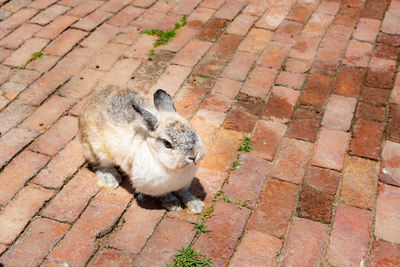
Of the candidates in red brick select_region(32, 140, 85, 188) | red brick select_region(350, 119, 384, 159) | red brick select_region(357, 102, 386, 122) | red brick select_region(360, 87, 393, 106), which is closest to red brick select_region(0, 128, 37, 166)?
red brick select_region(32, 140, 85, 188)

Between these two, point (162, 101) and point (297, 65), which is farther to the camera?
point (297, 65)

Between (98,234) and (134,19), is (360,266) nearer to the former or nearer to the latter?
(98,234)

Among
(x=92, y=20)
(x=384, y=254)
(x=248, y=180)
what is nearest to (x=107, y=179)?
(x=248, y=180)

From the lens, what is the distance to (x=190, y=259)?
3.51 m

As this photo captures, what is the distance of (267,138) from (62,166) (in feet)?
7.45

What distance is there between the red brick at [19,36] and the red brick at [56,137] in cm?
187

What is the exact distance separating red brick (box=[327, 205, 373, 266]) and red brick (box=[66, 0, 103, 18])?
16.0 ft

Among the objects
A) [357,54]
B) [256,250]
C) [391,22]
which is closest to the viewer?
[256,250]

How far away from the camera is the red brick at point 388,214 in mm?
3740

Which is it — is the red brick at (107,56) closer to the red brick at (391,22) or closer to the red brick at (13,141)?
the red brick at (13,141)

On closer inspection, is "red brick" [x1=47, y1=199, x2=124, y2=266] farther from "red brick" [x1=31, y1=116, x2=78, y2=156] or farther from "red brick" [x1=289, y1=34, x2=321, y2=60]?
"red brick" [x1=289, y1=34, x2=321, y2=60]

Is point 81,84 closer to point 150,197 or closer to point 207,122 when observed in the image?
point 207,122

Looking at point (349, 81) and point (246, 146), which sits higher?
point (246, 146)

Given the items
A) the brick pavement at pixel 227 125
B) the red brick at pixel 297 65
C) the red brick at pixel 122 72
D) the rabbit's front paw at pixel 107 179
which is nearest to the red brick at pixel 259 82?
the brick pavement at pixel 227 125
